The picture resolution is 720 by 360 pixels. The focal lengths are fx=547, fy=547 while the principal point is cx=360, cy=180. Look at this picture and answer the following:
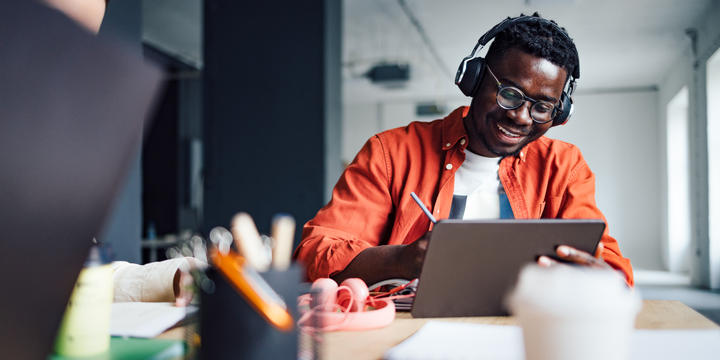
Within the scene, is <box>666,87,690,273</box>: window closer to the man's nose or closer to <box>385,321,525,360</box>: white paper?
the man's nose

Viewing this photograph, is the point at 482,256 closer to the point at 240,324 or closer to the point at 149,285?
the point at 240,324

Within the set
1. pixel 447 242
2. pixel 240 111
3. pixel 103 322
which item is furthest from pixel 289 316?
pixel 240 111

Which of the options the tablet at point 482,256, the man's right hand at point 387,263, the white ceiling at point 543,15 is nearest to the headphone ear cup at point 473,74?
the man's right hand at point 387,263

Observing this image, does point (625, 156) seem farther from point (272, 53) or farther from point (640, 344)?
point (640, 344)

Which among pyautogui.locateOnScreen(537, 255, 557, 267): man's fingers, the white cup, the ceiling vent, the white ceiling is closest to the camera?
the white cup

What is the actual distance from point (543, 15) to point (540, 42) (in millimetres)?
4559

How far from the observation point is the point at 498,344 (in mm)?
711

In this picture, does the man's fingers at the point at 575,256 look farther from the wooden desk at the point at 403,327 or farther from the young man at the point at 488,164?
the young man at the point at 488,164

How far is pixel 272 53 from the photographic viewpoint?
354 cm

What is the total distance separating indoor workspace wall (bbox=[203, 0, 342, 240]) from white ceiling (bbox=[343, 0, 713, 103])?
6.30ft

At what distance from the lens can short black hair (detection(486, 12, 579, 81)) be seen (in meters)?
1.44

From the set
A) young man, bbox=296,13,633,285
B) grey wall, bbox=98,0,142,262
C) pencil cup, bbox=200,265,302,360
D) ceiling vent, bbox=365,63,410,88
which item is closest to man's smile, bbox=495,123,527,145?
young man, bbox=296,13,633,285

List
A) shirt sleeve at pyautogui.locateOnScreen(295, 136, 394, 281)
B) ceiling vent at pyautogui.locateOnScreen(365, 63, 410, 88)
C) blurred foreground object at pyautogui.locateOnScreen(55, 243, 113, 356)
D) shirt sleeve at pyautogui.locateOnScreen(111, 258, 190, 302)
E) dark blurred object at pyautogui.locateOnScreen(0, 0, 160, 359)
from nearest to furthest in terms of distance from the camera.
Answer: dark blurred object at pyautogui.locateOnScreen(0, 0, 160, 359), blurred foreground object at pyautogui.locateOnScreen(55, 243, 113, 356), shirt sleeve at pyautogui.locateOnScreen(111, 258, 190, 302), shirt sleeve at pyautogui.locateOnScreen(295, 136, 394, 281), ceiling vent at pyautogui.locateOnScreen(365, 63, 410, 88)

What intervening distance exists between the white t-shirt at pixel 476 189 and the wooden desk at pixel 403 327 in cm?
55
